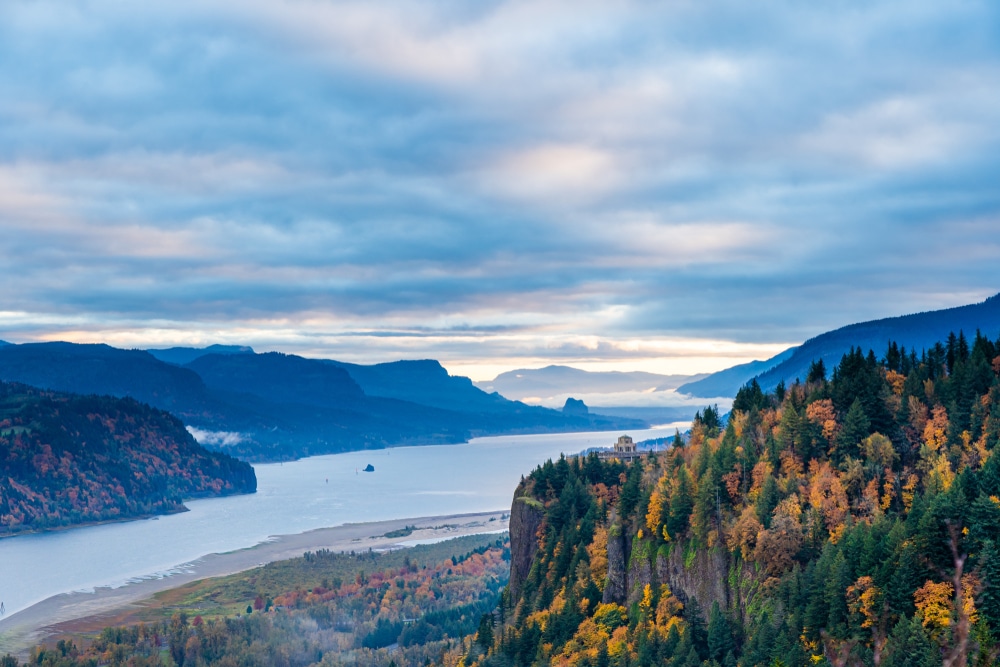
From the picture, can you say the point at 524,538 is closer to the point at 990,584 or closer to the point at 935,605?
the point at 935,605

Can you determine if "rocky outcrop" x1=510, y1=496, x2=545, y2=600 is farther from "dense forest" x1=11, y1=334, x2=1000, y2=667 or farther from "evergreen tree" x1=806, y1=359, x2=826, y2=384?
"evergreen tree" x1=806, y1=359, x2=826, y2=384

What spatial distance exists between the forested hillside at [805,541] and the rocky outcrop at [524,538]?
20.5 ft

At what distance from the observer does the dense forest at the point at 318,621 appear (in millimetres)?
128125

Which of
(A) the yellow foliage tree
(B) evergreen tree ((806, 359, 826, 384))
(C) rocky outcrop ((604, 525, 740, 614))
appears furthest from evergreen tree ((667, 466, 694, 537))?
(A) the yellow foliage tree

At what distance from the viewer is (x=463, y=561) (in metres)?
187

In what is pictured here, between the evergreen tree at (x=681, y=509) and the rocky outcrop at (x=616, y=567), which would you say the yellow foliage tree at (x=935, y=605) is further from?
the rocky outcrop at (x=616, y=567)

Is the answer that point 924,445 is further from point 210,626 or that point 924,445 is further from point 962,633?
point 210,626

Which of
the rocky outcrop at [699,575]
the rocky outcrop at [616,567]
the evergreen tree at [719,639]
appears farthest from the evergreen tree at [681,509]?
the evergreen tree at [719,639]

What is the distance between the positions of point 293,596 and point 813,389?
347 feet

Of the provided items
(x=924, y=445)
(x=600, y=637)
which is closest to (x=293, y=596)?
(x=600, y=637)

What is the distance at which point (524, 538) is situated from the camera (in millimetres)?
110938

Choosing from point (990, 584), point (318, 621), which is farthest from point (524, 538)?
point (990, 584)

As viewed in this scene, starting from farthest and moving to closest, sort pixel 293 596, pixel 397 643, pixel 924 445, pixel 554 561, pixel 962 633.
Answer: pixel 293 596 < pixel 397 643 < pixel 554 561 < pixel 924 445 < pixel 962 633

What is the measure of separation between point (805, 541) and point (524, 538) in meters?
46.9
